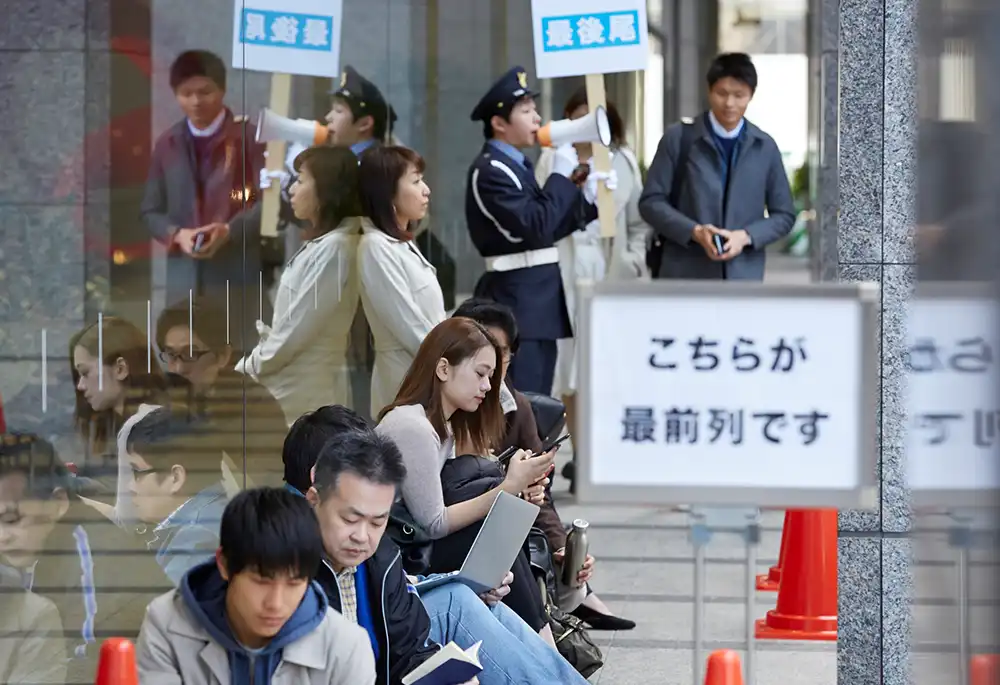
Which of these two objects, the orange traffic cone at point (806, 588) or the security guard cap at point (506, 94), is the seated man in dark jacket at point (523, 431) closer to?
the orange traffic cone at point (806, 588)

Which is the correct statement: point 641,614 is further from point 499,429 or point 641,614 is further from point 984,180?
point 984,180

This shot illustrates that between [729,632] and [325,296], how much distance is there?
77.3 inches

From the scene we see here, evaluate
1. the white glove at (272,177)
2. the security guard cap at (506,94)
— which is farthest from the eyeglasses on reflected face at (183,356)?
the security guard cap at (506,94)

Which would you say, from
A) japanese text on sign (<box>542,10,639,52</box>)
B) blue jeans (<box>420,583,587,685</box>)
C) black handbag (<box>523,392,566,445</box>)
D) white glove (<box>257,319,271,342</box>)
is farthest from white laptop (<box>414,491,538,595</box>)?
japanese text on sign (<box>542,10,639,52</box>)

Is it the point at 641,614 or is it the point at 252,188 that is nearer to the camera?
the point at 252,188

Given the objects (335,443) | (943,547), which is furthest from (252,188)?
(943,547)

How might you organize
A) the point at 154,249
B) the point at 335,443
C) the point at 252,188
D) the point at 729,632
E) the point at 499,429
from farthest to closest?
the point at 729,632 → the point at 252,188 → the point at 499,429 → the point at 154,249 → the point at 335,443

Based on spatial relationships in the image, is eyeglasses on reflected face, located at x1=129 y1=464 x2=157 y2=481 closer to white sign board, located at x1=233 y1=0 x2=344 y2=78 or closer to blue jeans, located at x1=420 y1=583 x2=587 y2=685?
blue jeans, located at x1=420 y1=583 x2=587 y2=685

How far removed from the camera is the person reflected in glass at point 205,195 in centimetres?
484

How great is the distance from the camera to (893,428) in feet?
15.8

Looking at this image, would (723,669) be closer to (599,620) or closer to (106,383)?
(106,383)

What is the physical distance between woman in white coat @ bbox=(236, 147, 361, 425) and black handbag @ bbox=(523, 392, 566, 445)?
2.73 feet

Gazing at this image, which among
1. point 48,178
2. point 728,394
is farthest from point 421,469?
point 728,394

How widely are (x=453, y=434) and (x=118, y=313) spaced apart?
1.10 meters
